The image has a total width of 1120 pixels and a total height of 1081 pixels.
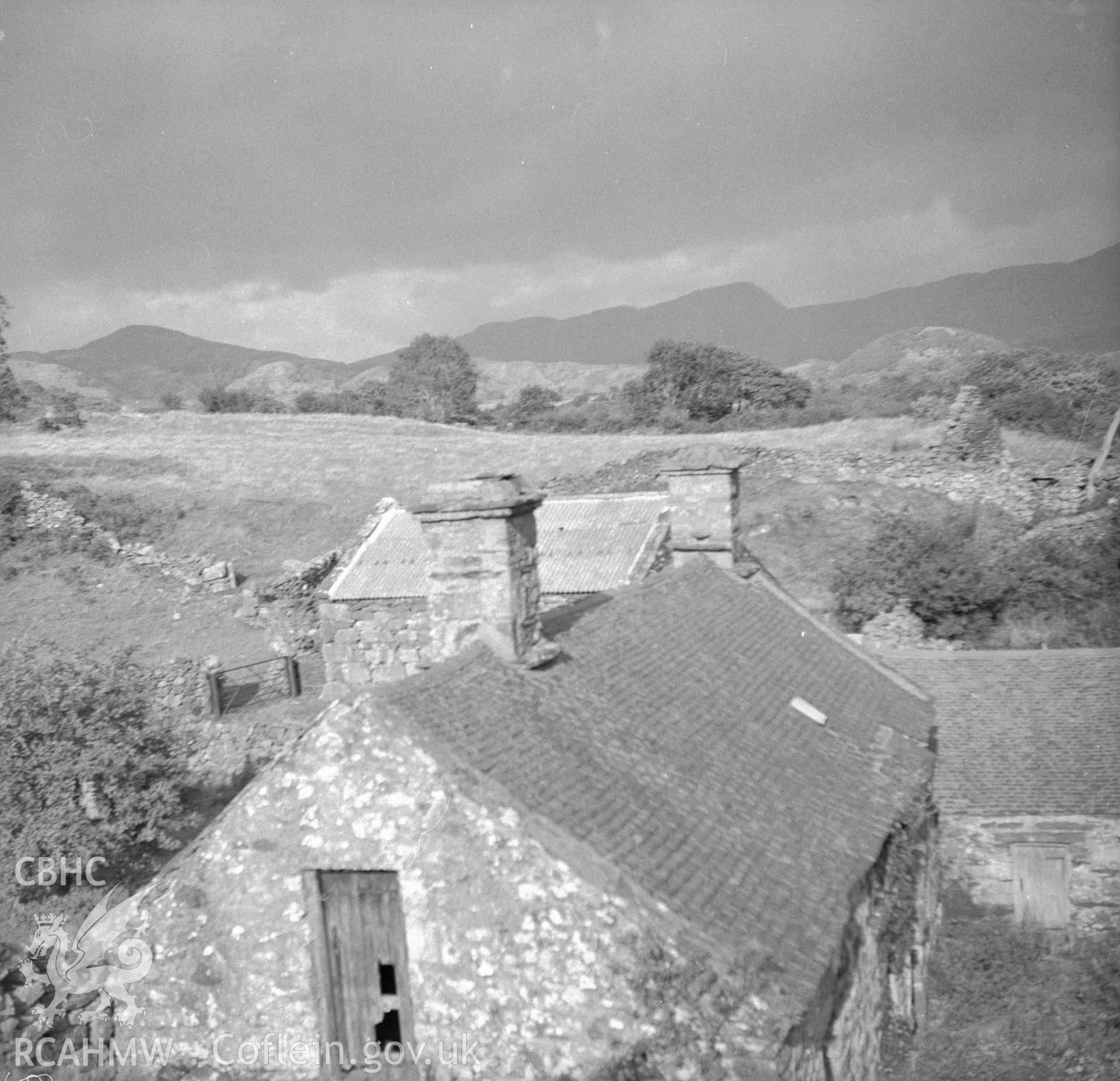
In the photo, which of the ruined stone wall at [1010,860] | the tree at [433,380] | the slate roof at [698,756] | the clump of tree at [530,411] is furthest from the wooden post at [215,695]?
the tree at [433,380]

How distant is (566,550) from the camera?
1972 cm

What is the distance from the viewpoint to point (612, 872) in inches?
227

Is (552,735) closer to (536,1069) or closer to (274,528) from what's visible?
(536,1069)

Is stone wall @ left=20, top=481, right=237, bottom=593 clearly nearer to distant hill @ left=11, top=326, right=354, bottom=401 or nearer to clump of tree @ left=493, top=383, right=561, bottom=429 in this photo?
clump of tree @ left=493, top=383, right=561, bottom=429

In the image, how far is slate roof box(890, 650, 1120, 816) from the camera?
14.5 m

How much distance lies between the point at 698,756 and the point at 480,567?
2584 millimetres

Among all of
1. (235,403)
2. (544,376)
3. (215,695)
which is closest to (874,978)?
(215,695)

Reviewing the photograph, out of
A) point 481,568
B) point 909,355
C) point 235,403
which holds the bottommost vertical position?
point 481,568

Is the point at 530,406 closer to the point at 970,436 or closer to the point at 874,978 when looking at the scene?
the point at 970,436

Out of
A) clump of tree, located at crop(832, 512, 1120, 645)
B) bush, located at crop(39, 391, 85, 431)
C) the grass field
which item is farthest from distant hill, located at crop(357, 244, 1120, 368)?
bush, located at crop(39, 391, 85, 431)

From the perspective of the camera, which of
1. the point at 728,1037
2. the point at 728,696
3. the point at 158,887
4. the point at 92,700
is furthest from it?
the point at 92,700

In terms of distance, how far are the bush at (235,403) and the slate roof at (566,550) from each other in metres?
52.2

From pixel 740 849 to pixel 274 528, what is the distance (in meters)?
30.4

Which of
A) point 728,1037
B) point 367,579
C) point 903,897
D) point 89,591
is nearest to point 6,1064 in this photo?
point 728,1037
